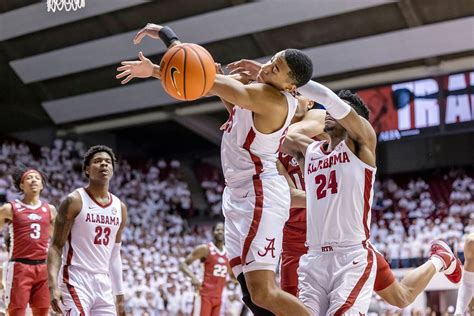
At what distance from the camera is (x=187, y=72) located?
3936 millimetres

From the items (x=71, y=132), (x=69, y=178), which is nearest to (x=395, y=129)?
(x=69, y=178)

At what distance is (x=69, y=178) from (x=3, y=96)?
3209 millimetres

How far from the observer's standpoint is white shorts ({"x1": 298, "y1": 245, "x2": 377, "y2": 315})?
402 centimetres

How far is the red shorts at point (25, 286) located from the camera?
6855 millimetres

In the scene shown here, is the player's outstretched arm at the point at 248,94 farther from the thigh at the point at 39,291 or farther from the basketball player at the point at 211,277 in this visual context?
the basketball player at the point at 211,277

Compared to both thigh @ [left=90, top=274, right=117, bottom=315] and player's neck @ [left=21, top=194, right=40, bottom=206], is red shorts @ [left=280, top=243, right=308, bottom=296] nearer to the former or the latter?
thigh @ [left=90, top=274, right=117, bottom=315]

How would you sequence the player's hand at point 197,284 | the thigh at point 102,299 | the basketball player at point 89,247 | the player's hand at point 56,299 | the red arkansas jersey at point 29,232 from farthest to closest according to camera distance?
1. the player's hand at point 197,284
2. the red arkansas jersey at point 29,232
3. the thigh at point 102,299
4. the basketball player at point 89,247
5. the player's hand at point 56,299

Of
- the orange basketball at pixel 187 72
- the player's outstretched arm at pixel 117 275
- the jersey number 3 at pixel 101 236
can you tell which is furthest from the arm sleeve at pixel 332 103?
the player's outstretched arm at pixel 117 275

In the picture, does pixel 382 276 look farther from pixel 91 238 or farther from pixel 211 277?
pixel 211 277

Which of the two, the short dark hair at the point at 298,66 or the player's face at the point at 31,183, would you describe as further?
the player's face at the point at 31,183

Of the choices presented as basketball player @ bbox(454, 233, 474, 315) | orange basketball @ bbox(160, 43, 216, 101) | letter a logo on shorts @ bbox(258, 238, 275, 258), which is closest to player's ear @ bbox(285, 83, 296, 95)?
orange basketball @ bbox(160, 43, 216, 101)

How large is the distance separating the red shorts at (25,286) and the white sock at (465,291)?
3.70 m

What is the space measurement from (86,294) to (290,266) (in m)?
1.42

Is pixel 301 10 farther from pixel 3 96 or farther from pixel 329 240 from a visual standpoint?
pixel 329 240
